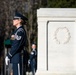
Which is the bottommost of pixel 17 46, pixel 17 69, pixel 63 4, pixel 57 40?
pixel 63 4

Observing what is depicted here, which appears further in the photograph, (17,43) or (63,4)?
(63,4)

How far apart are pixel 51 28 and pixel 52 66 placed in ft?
3.69

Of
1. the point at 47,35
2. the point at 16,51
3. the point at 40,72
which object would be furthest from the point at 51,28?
the point at 16,51

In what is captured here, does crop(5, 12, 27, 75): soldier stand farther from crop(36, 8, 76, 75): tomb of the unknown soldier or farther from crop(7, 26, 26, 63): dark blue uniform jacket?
crop(36, 8, 76, 75): tomb of the unknown soldier

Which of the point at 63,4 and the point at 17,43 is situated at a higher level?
the point at 17,43

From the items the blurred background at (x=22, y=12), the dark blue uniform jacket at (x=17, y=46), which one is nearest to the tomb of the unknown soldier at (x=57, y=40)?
the dark blue uniform jacket at (x=17, y=46)

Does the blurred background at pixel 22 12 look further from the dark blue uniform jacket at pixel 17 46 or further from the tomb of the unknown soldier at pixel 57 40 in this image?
the dark blue uniform jacket at pixel 17 46

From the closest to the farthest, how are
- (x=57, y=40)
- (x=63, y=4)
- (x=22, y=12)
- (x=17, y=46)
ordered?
(x=17, y=46) < (x=57, y=40) < (x=63, y=4) < (x=22, y=12)

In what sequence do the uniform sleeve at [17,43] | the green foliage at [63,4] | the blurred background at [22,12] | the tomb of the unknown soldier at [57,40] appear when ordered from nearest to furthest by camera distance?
the uniform sleeve at [17,43] → the tomb of the unknown soldier at [57,40] → the green foliage at [63,4] → the blurred background at [22,12]

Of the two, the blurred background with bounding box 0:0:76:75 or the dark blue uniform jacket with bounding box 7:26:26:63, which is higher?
the dark blue uniform jacket with bounding box 7:26:26:63

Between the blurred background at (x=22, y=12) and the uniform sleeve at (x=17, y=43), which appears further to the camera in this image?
the blurred background at (x=22, y=12)

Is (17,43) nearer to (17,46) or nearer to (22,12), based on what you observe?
(17,46)

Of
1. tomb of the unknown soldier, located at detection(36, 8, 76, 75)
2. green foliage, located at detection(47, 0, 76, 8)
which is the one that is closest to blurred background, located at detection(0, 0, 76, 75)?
green foliage, located at detection(47, 0, 76, 8)

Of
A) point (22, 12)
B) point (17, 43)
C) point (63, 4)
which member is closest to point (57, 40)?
point (17, 43)
